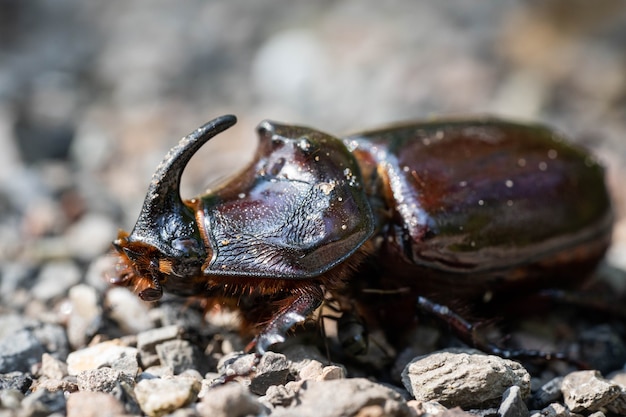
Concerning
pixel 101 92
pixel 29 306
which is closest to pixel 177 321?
pixel 29 306

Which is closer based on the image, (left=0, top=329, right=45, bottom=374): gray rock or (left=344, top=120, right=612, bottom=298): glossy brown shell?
(left=0, top=329, right=45, bottom=374): gray rock

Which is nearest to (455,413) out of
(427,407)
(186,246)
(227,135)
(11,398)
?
(427,407)

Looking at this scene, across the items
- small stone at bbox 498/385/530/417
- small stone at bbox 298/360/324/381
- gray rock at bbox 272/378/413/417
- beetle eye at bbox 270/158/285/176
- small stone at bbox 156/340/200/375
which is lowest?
small stone at bbox 498/385/530/417

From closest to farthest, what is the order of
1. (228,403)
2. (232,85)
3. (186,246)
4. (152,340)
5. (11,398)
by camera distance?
(228,403) < (11,398) < (186,246) < (152,340) < (232,85)

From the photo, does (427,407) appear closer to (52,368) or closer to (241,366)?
(241,366)

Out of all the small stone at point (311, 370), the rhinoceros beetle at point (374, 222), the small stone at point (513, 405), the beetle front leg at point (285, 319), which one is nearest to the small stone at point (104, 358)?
the rhinoceros beetle at point (374, 222)

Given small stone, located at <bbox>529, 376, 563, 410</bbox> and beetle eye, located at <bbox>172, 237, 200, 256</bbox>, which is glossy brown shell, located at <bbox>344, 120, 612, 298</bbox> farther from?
beetle eye, located at <bbox>172, 237, 200, 256</bbox>

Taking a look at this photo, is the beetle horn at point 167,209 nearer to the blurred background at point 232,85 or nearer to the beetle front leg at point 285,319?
the beetle front leg at point 285,319

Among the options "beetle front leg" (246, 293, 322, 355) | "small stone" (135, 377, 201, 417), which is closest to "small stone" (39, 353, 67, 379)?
"small stone" (135, 377, 201, 417)
